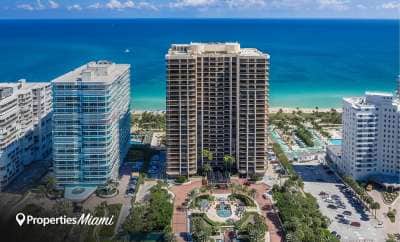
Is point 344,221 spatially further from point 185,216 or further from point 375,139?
point 185,216

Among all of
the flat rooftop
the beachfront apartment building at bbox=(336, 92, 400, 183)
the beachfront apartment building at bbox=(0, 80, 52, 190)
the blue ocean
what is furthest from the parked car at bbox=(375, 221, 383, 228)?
the blue ocean

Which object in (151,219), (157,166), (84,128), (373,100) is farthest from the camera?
(157,166)

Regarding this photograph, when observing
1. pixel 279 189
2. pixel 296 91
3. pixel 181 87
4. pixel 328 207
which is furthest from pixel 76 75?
pixel 296 91

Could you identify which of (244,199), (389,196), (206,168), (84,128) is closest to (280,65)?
(206,168)

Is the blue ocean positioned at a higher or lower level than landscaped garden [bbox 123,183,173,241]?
higher

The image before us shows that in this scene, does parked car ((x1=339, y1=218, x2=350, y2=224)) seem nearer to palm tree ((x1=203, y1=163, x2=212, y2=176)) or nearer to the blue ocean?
palm tree ((x1=203, y1=163, x2=212, y2=176))

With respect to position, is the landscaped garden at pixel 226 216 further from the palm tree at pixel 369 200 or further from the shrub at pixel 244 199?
the palm tree at pixel 369 200
